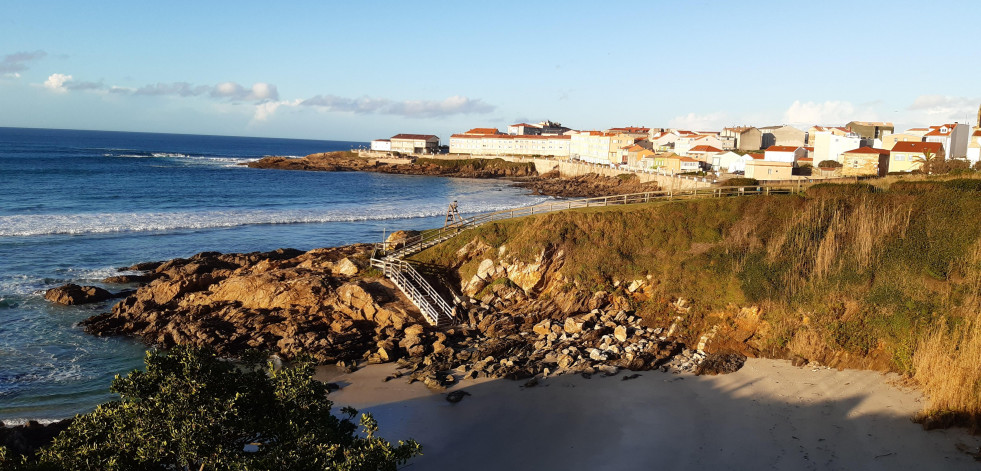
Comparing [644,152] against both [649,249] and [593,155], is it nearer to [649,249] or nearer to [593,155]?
[593,155]

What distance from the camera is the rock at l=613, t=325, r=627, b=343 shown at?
72.7ft

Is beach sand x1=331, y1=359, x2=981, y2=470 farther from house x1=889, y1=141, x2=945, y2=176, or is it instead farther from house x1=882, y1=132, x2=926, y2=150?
house x1=882, y1=132, x2=926, y2=150

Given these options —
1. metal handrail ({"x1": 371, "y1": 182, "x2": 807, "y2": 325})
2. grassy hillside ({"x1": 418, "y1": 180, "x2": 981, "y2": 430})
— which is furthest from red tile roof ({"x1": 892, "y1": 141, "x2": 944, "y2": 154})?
metal handrail ({"x1": 371, "y1": 182, "x2": 807, "y2": 325})

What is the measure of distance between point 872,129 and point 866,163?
4074 cm

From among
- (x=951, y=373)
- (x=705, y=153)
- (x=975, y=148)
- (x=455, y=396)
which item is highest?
(x=975, y=148)

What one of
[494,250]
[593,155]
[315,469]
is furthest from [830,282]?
[593,155]

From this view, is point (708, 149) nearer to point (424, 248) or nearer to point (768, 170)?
point (768, 170)

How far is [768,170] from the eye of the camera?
53125 millimetres

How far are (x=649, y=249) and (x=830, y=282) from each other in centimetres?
689

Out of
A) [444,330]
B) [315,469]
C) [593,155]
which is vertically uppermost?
[593,155]

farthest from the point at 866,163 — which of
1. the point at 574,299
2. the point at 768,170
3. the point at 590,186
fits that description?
the point at 574,299

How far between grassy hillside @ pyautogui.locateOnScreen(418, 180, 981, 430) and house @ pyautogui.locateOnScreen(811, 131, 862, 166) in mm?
31522

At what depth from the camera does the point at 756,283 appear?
76.6ft

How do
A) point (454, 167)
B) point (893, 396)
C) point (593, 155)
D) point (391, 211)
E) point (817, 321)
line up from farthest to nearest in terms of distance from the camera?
point (454, 167), point (593, 155), point (391, 211), point (817, 321), point (893, 396)
